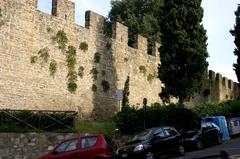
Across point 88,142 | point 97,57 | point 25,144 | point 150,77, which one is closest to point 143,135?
point 88,142

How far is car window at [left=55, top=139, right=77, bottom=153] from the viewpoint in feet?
65.7

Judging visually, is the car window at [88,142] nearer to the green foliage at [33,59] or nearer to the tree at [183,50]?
the green foliage at [33,59]

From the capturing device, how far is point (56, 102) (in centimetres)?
3095

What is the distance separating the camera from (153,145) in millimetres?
22453

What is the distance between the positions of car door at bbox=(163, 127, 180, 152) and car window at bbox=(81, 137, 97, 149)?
4.42m

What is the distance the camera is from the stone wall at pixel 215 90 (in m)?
51.5

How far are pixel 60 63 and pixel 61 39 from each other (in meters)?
1.49

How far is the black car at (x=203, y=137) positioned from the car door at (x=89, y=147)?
28.0ft

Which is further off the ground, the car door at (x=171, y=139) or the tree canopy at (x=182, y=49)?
the tree canopy at (x=182, y=49)

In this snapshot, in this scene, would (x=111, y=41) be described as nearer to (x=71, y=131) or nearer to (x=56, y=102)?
(x=56, y=102)

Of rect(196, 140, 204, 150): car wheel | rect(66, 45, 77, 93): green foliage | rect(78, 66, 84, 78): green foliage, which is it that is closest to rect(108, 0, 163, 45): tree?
rect(78, 66, 84, 78): green foliage

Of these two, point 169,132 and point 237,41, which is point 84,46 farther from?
point 237,41

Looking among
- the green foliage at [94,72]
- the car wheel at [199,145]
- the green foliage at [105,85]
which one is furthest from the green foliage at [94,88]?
the car wheel at [199,145]

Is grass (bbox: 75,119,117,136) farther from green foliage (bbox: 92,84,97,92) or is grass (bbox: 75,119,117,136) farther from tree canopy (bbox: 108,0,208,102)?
tree canopy (bbox: 108,0,208,102)
